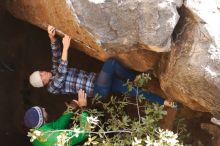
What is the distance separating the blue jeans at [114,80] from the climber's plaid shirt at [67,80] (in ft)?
0.57

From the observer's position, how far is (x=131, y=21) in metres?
4.20

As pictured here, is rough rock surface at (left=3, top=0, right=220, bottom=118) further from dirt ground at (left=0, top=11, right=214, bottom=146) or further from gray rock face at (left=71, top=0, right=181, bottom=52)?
dirt ground at (left=0, top=11, right=214, bottom=146)

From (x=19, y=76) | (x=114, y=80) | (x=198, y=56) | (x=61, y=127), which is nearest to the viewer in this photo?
(x=198, y=56)

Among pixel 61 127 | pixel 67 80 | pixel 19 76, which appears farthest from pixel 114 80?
pixel 19 76

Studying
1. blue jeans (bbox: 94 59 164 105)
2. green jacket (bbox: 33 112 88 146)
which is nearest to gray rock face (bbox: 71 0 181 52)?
blue jeans (bbox: 94 59 164 105)

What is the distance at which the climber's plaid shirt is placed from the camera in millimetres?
5348

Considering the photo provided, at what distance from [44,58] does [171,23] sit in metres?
3.07

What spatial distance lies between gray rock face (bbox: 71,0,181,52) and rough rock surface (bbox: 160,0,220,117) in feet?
0.53

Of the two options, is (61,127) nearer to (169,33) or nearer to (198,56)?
(169,33)

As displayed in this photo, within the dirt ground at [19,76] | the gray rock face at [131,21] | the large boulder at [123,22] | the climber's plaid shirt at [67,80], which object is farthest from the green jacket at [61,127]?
the dirt ground at [19,76]

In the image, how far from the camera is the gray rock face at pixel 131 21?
411cm

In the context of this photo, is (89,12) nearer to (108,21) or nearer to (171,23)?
(108,21)

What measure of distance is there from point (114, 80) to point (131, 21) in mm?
1306

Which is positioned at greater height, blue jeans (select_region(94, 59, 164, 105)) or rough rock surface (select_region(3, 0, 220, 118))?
rough rock surface (select_region(3, 0, 220, 118))
